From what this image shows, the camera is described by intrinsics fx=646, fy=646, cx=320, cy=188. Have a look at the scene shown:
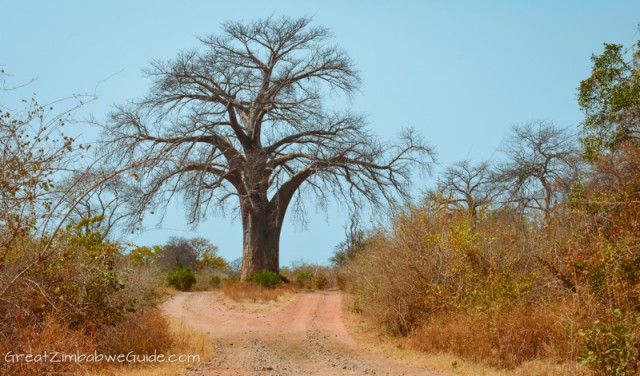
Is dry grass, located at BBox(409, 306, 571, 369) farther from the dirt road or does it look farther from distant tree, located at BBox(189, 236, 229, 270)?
distant tree, located at BBox(189, 236, 229, 270)

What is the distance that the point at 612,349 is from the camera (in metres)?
7.54

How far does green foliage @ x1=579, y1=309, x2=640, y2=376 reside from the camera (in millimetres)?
7457

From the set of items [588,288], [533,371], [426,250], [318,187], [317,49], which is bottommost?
[533,371]

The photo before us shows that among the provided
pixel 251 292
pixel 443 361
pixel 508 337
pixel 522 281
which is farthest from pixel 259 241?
pixel 508 337

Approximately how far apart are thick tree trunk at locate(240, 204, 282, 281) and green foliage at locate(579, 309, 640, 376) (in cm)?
1806

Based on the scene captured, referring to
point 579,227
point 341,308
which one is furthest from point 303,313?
point 579,227

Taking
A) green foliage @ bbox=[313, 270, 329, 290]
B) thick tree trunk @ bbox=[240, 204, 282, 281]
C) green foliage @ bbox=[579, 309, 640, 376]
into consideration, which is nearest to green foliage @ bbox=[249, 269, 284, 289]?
thick tree trunk @ bbox=[240, 204, 282, 281]

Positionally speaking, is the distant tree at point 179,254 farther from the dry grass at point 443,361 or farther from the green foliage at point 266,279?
the dry grass at point 443,361

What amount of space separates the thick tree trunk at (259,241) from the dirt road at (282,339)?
159 inches

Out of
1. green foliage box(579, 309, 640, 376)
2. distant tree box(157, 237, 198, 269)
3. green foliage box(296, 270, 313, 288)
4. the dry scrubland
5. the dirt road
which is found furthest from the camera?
distant tree box(157, 237, 198, 269)

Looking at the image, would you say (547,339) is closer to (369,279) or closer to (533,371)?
(533,371)

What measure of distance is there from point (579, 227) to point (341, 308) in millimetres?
8462

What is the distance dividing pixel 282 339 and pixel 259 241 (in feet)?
40.7

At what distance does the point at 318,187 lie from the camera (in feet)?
80.2
